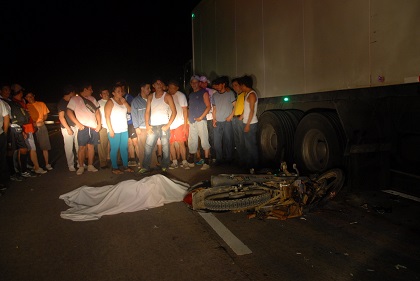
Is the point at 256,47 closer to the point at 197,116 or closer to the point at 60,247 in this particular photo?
the point at 197,116

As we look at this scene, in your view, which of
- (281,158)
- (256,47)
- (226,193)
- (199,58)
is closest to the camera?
(226,193)

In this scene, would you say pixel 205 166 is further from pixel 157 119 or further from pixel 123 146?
pixel 123 146

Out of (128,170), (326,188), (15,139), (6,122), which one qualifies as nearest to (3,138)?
(6,122)

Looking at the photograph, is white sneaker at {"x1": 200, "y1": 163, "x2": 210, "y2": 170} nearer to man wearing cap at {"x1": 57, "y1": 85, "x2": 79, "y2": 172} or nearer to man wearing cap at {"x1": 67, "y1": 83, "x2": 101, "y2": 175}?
man wearing cap at {"x1": 67, "y1": 83, "x2": 101, "y2": 175}

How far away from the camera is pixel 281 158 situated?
7352 millimetres

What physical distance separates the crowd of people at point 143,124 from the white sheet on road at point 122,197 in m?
2.13

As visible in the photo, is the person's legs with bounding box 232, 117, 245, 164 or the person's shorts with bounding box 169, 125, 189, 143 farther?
Answer: the person's shorts with bounding box 169, 125, 189, 143

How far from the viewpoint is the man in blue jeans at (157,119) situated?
→ 7672 mm

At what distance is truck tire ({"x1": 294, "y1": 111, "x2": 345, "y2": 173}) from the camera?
5.54 metres

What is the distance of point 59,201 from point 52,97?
62222 millimetres

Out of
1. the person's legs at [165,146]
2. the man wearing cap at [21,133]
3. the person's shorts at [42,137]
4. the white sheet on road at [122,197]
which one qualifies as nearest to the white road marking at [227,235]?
the white sheet on road at [122,197]

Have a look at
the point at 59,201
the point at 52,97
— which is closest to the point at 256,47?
the point at 59,201

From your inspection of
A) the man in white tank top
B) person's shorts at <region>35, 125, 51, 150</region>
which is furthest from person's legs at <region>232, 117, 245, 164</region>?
person's shorts at <region>35, 125, 51, 150</region>

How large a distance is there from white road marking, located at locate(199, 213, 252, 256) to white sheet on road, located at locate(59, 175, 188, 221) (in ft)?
2.93
